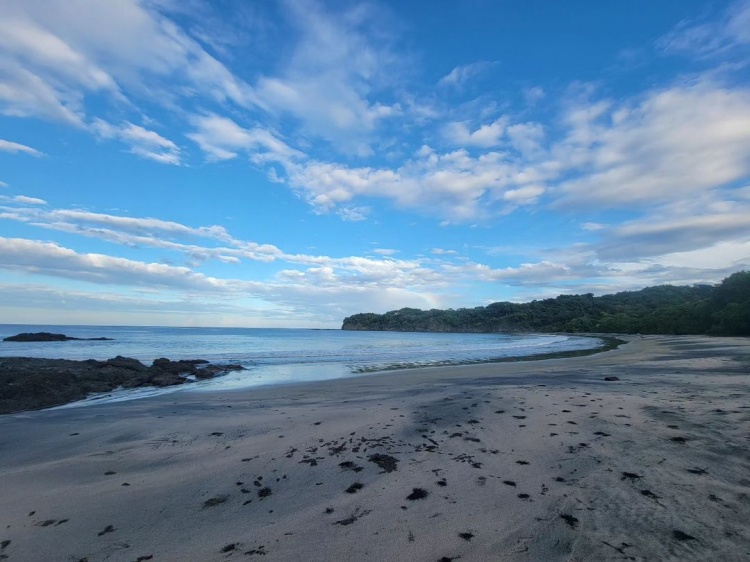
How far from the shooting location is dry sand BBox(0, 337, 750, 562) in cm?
349

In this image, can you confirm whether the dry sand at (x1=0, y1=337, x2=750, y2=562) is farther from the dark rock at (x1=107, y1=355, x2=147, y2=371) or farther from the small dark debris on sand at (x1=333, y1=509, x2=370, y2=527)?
the dark rock at (x1=107, y1=355, x2=147, y2=371)

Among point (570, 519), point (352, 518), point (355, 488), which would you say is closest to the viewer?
point (570, 519)

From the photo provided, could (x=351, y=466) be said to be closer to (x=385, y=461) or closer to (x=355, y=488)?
(x=385, y=461)

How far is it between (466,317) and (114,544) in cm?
19250

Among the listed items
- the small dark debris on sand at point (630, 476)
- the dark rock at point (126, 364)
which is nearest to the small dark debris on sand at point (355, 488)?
the small dark debris on sand at point (630, 476)

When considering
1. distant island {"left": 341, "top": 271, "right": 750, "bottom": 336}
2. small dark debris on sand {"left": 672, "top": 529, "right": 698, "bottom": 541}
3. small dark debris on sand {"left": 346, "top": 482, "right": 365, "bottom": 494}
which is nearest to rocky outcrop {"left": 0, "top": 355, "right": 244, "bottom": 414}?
small dark debris on sand {"left": 346, "top": 482, "right": 365, "bottom": 494}

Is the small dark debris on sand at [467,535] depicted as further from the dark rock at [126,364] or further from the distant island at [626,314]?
the distant island at [626,314]

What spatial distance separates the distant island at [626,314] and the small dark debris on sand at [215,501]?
5820 centimetres

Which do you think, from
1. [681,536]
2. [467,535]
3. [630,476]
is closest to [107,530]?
[467,535]

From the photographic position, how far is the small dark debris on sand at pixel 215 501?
181 inches

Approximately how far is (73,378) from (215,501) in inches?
565

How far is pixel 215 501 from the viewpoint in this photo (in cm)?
467

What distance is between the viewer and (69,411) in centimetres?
1104

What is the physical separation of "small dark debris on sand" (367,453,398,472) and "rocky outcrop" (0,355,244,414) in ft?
39.9
